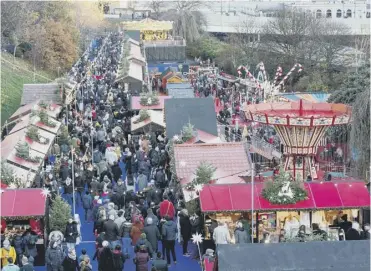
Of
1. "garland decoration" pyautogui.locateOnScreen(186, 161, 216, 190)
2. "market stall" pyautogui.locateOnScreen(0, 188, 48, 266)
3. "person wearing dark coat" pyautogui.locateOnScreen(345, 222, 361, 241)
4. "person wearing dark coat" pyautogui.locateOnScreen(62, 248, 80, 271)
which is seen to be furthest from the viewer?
"garland decoration" pyautogui.locateOnScreen(186, 161, 216, 190)

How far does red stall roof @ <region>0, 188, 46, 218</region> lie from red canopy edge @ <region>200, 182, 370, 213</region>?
10.4ft

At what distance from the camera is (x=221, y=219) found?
600 inches

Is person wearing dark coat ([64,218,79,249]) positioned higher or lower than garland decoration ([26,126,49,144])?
lower

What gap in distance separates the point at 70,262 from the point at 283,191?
4687mm

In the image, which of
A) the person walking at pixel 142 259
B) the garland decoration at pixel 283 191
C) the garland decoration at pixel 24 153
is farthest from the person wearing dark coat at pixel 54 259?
the garland decoration at pixel 24 153

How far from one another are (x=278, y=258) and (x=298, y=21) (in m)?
48.8

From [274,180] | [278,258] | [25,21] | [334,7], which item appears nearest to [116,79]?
[25,21]

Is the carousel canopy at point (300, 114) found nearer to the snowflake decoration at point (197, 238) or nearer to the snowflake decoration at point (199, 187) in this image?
the snowflake decoration at point (199, 187)

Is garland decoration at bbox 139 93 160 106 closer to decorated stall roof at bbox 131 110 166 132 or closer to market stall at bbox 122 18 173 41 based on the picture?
decorated stall roof at bbox 131 110 166 132

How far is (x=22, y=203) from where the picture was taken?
1487 cm

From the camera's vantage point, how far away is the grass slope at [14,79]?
35.3 metres

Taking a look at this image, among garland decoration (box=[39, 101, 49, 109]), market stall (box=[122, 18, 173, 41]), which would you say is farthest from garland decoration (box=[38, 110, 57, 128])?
market stall (box=[122, 18, 173, 41])

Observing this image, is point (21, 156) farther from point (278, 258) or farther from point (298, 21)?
point (298, 21)

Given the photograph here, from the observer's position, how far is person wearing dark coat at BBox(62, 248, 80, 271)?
12727 millimetres
